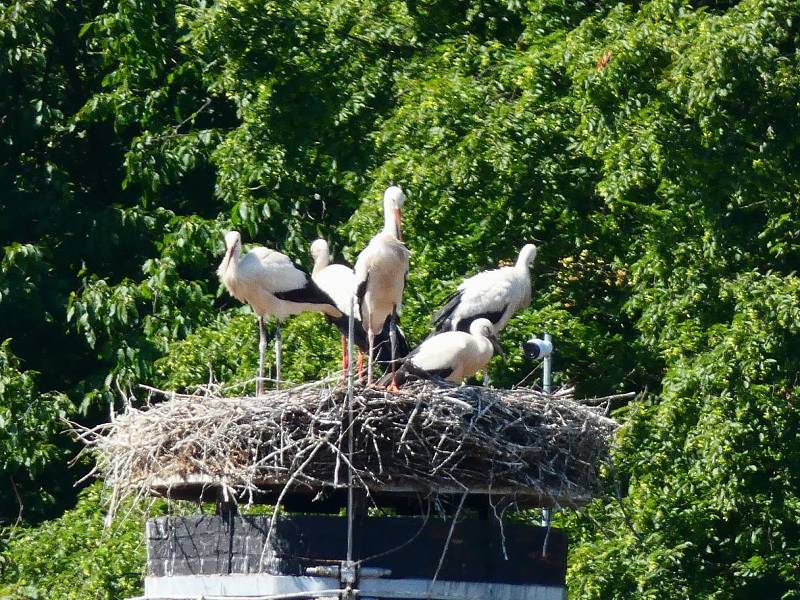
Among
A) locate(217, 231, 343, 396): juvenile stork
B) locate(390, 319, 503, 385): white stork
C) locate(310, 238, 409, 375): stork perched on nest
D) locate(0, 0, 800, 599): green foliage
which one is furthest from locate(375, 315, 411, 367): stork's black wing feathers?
locate(0, 0, 800, 599): green foliage

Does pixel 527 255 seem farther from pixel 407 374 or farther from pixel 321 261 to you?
pixel 407 374

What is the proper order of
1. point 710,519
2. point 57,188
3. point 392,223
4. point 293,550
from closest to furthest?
Result: point 293,550 < point 392,223 < point 710,519 < point 57,188

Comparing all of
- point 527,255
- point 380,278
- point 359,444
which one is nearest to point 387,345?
point 380,278

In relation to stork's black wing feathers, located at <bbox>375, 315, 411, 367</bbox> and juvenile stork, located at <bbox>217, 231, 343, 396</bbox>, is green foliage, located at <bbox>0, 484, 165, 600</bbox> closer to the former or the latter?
juvenile stork, located at <bbox>217, 231, 343, 396</bbox>

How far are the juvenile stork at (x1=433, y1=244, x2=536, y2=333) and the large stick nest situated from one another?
3208 mm

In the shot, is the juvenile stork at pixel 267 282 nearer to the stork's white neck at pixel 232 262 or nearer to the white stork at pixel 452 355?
the stork's white neck at pixel 232 262

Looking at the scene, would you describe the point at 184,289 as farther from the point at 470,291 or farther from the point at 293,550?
the point at 293,550

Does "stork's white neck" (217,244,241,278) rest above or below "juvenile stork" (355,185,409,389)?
above

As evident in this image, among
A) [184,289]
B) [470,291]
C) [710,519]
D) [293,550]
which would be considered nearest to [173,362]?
[184,289]

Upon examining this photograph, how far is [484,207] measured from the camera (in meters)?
15.9

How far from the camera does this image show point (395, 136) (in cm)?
1628

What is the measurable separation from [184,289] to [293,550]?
271 inches

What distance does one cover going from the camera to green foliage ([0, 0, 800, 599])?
14562 mm

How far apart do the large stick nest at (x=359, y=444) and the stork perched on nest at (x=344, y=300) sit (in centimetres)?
223
